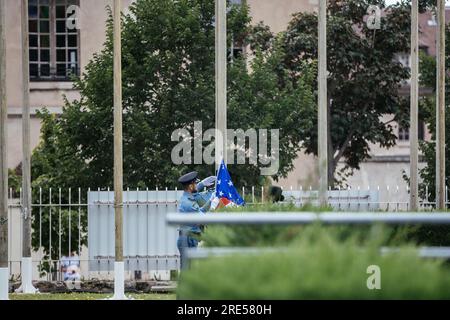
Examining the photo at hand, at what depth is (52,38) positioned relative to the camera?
45.6m

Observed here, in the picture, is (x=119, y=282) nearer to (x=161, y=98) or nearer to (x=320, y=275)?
(x=161, y=98)

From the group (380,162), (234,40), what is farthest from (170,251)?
(380,162)

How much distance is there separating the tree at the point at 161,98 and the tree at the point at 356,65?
21.0ft

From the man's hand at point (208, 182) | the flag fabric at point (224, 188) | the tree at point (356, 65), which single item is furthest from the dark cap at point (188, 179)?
the tree at point (356, 65)

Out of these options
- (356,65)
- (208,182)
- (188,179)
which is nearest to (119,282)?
(208,182)

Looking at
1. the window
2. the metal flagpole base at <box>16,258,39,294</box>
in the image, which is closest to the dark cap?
the metal flagpole base at <box>16,258,39,294</box>

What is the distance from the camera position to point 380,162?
63.2m

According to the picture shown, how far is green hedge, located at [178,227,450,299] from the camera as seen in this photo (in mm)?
7188

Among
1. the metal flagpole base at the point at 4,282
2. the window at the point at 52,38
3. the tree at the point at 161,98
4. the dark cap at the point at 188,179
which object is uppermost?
the window at the point at 52,38

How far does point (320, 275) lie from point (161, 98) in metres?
28.7

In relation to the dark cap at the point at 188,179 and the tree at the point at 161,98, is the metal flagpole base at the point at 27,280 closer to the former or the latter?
the tree at the point at 161,98

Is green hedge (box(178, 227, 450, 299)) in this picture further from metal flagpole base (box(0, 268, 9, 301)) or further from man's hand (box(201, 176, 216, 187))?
metal flagpole base (box(0, 268, 9, 301))

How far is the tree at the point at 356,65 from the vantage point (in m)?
42.8
